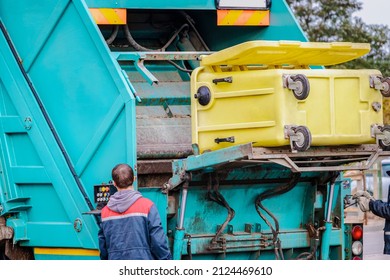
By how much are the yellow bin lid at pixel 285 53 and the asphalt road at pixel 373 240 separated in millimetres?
3519

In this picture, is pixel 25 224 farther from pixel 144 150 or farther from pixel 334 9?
pixel 334 9

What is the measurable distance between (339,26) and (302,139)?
1382 cm

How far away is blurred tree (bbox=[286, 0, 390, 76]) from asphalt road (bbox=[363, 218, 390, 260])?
3.99 m

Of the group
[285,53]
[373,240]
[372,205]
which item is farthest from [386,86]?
[373,240]

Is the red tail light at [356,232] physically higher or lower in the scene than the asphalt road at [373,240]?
lower

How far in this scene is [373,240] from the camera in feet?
42.0

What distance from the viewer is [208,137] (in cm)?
641

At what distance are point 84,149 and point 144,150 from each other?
0.39 m

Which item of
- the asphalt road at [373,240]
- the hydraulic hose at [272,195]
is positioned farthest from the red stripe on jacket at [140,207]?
the asphalt road at [373,240]

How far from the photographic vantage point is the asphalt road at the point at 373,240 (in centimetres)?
1027

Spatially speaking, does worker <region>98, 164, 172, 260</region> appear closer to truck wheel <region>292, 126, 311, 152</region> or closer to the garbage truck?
the garbage truck

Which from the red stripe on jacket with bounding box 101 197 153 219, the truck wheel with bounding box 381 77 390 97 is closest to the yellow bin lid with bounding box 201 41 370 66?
the truck wheel with bounding box 381 77 390 97

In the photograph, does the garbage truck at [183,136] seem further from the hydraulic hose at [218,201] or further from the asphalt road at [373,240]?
the asphalt road at [373,240]

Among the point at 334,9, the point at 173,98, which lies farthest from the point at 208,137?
the point at 334,9
